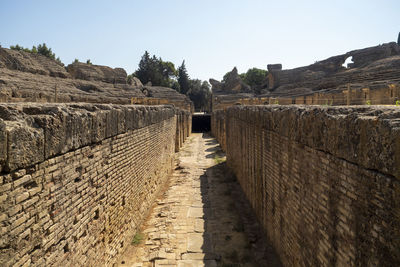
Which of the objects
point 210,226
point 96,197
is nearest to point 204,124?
point 210,226

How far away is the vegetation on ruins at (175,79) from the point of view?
57.3 m

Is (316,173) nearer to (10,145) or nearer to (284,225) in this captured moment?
(284,225)

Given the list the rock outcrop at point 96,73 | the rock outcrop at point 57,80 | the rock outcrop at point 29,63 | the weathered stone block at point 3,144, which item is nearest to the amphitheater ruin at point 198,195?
the weathered stone block at point 3,144

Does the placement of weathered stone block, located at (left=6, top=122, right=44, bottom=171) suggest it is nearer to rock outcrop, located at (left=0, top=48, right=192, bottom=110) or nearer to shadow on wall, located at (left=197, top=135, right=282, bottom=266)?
shadow on wall, located at (left=197, top=135, right=282, bottom=266)

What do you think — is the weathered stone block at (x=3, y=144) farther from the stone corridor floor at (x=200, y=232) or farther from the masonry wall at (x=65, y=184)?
the stone corridor floor at (x=200, y=232)

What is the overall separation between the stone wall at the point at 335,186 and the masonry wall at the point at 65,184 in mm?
2680

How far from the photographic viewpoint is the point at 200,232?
6305 millimetres

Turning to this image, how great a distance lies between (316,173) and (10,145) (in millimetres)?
2971

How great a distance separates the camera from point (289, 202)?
430cm

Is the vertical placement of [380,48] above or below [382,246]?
above

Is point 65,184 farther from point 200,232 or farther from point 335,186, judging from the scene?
point 200,232

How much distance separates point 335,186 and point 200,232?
4059 mm

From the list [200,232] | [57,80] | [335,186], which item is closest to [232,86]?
[57,80]

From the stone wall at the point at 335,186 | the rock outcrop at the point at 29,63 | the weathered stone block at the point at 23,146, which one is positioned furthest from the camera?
the rock outcrop at the point at 29,63
